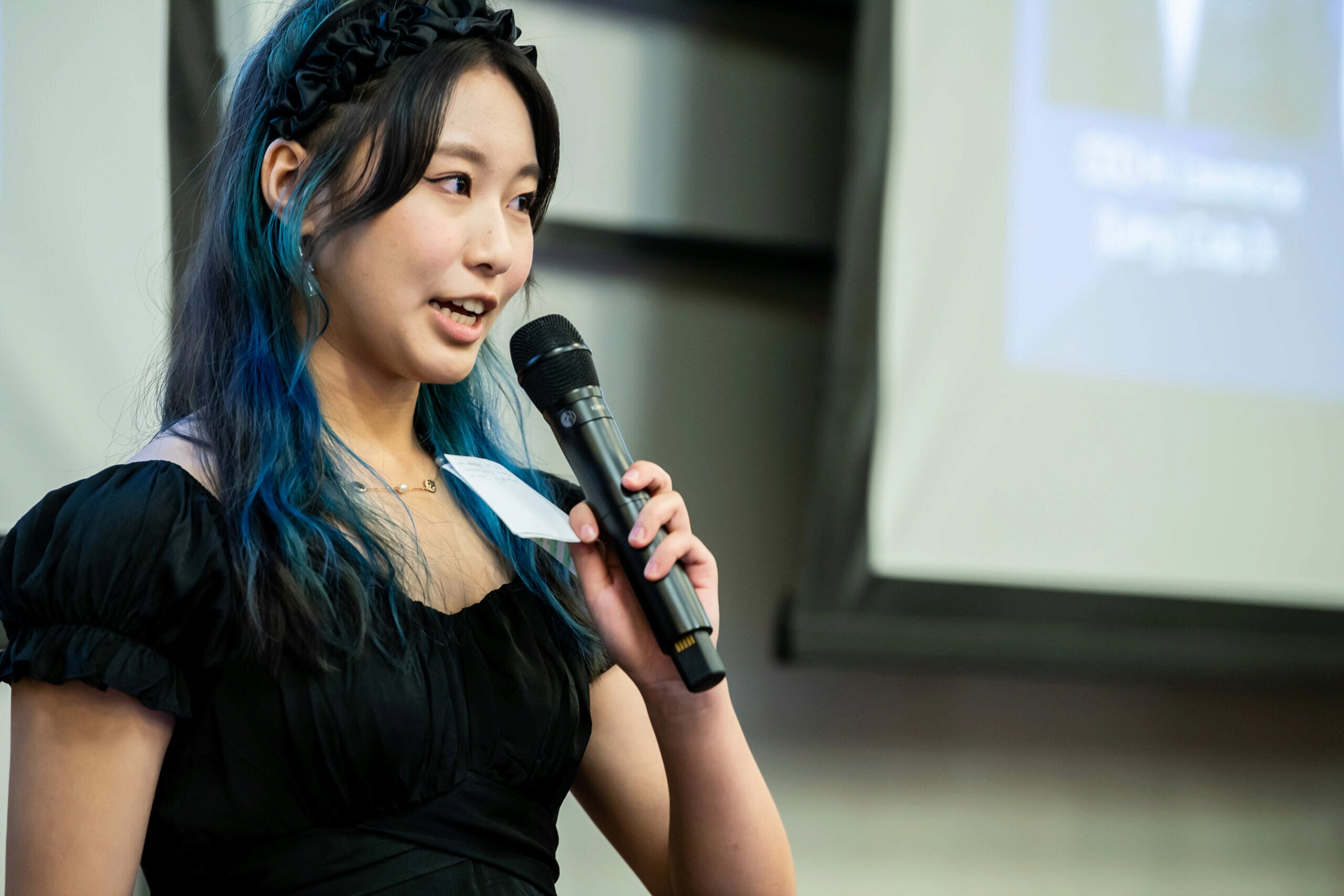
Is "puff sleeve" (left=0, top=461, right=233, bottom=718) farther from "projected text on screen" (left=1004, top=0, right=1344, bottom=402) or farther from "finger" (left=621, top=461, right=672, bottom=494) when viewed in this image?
"projected text on screen" (left=1004, top=0, right=1344, bottom=402)

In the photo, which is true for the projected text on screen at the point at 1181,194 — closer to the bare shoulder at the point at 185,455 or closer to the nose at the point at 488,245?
the nose at the point at 488,245

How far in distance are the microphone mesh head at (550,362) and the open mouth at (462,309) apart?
54mm

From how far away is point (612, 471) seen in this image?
790mm

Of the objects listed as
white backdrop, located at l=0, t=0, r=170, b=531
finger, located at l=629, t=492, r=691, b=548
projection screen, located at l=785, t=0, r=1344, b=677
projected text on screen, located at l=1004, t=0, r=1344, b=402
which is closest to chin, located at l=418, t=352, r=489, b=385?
finger, located at l=629, t=492, r=691, b=548

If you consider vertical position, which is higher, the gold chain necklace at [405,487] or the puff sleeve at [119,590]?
A: the gold chain necklace at [405,487]

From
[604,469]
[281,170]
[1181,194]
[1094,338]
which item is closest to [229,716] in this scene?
[604,469]

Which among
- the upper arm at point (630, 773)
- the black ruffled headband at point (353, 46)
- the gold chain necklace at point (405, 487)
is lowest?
the upper arm at point (630, 773)

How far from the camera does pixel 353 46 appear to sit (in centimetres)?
89

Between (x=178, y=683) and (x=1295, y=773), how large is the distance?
2.42 m

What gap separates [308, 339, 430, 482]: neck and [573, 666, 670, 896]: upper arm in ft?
0.91

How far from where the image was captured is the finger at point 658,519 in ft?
2.50

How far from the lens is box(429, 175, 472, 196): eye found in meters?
0.88

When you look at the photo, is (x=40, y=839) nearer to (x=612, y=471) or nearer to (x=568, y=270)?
(x=612, y=471)

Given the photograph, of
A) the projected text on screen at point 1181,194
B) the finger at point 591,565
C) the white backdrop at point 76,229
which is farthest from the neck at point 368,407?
the projected text on screen at point 1181,194
